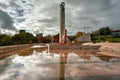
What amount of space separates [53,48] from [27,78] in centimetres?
2180

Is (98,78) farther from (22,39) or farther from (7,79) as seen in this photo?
(22,39)

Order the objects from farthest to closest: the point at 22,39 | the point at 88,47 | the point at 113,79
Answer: the point at 22,39 < the point at 88,47 < the point at 113,79

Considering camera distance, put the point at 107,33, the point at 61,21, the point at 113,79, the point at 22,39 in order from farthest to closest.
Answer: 1. the point at 107,33
2. the point at 22,39
3. the point at 61,21
4. the point at 113,79

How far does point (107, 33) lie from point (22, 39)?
4729cm

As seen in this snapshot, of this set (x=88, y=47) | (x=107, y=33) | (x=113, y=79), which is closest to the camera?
(x=113, y=79)

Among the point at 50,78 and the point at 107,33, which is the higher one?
the point at 107,33

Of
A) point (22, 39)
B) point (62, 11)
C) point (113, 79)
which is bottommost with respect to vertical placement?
point (113, 79)

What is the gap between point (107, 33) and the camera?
87125 mm

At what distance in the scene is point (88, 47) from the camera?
2920 centimetres

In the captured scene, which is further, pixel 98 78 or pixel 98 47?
pixel 98 47

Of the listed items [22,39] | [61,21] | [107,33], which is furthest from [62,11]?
[107,33]

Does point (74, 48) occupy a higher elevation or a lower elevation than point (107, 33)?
lower

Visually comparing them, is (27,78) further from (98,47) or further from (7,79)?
(98,47)

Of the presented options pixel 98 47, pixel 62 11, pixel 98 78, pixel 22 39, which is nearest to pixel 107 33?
pixel 22 39
